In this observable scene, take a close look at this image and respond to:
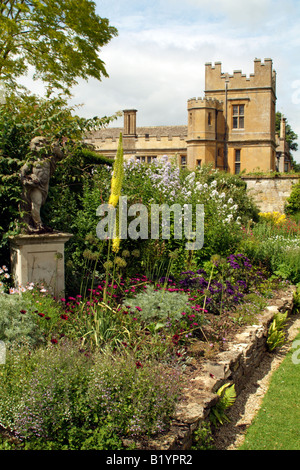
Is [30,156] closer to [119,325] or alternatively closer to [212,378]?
[119,325]

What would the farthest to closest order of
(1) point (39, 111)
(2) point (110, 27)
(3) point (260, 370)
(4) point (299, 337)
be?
(2) point (110, 27) < (1) point (39, 111) < (4) point (299, 337) < (3) point (260, 370)

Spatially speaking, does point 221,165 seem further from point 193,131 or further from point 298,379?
point 298,379

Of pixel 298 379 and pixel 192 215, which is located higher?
pixel 192 215

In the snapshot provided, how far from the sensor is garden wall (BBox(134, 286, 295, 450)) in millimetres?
2676

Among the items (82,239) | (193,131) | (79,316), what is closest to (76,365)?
(79,316)

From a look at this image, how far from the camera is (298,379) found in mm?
4254

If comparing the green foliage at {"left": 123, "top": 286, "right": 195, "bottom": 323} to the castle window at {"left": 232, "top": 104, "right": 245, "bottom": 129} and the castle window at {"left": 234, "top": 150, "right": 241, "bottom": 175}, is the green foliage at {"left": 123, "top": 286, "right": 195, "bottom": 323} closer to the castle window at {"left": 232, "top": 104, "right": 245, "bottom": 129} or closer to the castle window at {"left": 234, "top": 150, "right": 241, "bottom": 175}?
the castle window at {"left": 234, "top": 150, "right": 241, "bottom": 175}

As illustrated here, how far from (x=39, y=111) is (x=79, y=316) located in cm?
324

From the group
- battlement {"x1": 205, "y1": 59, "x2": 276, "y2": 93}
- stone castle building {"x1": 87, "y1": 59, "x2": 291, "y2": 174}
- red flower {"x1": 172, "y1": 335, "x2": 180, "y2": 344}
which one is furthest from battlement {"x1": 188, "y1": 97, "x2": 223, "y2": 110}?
red flower {"x1": 172, "y1": 335, "x2": 180, "y2": 344}

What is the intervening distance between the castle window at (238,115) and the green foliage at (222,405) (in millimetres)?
28977

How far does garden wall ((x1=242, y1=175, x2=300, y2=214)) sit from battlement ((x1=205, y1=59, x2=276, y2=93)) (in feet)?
41.0

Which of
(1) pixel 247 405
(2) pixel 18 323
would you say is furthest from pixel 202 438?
(2) pixel 18 323

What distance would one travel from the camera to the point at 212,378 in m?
3.39

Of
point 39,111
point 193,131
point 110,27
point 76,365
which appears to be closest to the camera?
point 76,365
